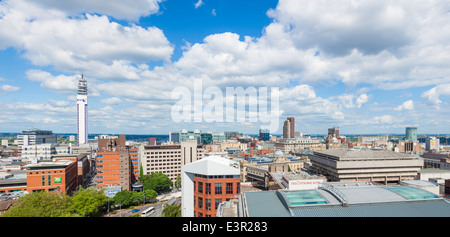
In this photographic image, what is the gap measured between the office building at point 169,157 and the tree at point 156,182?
256 inches

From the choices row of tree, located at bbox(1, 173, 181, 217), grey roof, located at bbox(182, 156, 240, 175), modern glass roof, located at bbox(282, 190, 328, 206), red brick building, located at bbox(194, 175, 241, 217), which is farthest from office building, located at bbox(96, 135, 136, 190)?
modern glass roof, located at bbox(282, 190, 328, 206)

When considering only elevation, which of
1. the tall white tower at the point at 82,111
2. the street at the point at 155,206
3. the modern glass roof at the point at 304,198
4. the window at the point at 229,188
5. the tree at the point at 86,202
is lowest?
the street at the point at 155,206

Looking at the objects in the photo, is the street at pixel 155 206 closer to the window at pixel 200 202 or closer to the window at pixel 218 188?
the window at pixel 200 202

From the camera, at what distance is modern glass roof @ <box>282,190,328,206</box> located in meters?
19.5

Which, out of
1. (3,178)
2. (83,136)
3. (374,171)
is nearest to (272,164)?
(374,171)

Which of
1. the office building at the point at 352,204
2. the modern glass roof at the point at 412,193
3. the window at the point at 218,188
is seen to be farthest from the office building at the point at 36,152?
the modern glass roof at the point at 412,193

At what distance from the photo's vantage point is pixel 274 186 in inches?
1978

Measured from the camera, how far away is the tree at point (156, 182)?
65812 millimetres

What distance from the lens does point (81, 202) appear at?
44406 mm

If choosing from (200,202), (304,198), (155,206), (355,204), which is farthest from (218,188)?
(155,206)

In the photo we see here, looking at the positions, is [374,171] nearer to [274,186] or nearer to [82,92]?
[274,186]

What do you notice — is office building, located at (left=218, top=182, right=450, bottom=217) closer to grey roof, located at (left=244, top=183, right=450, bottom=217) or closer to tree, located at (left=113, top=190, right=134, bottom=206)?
grey roof, located at (left=244, top=183, right=450, bottom=217)
